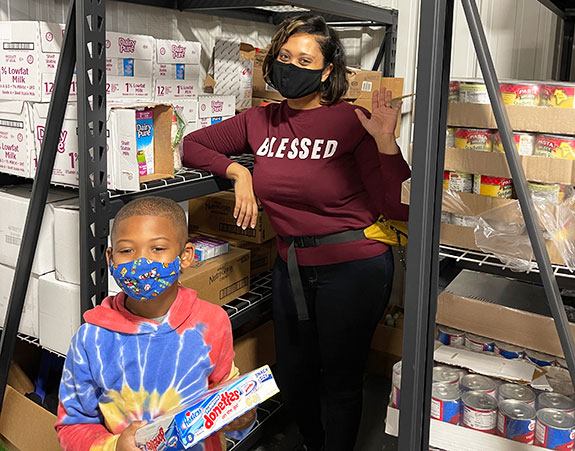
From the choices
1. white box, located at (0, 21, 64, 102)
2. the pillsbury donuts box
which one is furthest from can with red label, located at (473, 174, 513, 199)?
white box, located at (0, 21, 64, 102)

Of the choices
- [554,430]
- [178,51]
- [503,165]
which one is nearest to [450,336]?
[554,430]

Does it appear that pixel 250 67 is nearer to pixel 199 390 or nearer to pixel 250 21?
pixel 250 21

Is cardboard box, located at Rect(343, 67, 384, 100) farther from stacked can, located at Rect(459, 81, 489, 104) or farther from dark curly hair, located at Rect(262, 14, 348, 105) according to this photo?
stacked can, located at Rect(459, 81, 489, 104)

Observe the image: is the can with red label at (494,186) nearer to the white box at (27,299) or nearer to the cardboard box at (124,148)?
the cardboard box at (124,148)

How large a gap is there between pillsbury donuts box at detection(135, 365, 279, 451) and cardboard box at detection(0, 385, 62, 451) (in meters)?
0.82

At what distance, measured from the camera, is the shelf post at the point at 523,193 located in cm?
117

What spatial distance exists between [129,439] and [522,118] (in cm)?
104

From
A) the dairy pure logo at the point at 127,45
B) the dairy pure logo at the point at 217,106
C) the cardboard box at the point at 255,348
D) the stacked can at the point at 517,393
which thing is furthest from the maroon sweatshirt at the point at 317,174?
the stacked can at the point at 517,393

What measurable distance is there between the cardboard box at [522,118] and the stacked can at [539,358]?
546mm

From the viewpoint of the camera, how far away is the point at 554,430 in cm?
131

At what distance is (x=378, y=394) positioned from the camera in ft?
9.75

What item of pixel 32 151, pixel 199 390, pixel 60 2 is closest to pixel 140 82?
pixel 32 151

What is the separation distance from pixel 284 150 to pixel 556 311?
1079 millimetres

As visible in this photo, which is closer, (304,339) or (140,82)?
(140,82)
